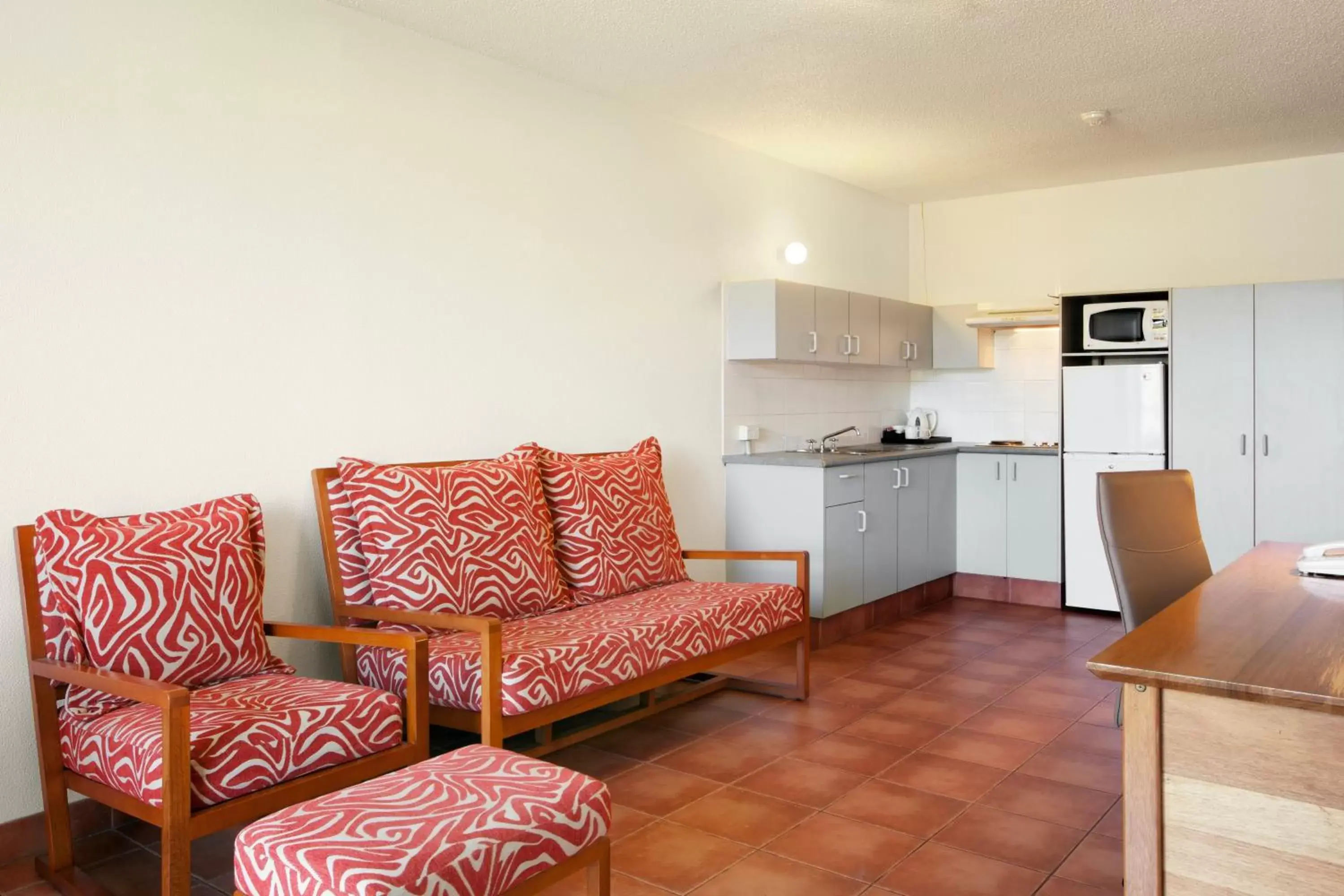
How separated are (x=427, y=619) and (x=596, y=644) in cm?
52

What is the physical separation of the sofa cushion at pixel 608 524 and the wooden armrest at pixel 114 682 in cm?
163

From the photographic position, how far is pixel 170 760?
6.92 feet

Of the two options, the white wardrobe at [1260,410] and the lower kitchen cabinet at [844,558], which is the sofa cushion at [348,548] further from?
the white wardrobe at [1260,410]

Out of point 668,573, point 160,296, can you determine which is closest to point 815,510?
point 668,573

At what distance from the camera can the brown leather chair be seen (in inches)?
99.8

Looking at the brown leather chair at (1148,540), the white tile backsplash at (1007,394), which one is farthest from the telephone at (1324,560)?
the white tile backsplash at (1007,394)

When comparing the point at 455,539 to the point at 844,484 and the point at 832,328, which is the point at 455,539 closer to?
the point at 844,484

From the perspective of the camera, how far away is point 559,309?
4215 millimetres

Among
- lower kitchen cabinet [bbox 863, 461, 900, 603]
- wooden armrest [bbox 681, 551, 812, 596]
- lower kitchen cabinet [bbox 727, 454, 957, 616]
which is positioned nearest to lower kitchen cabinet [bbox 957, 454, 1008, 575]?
lower kitchen cabinet [bbox 727, 454, 957, 616]

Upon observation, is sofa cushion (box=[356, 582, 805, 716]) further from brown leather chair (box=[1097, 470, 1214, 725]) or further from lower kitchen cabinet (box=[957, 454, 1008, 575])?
lower kitchen cabinet (box=[957, 454, 1008, 575])

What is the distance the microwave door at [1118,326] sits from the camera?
18.3 feet

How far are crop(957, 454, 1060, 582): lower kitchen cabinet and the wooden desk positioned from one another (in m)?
4.25

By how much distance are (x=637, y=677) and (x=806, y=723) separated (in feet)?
2.72

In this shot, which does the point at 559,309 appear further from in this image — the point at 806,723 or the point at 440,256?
the point at 806,723
